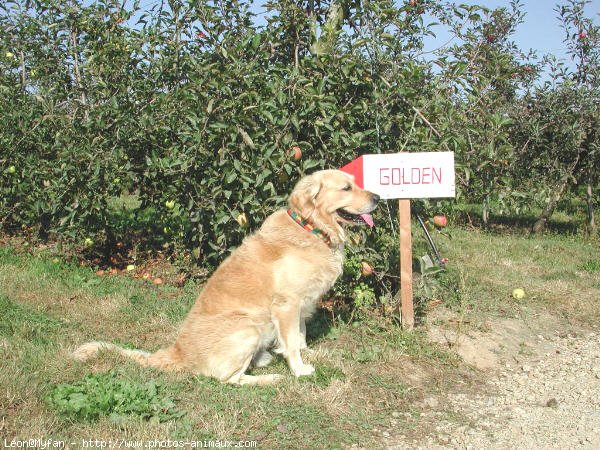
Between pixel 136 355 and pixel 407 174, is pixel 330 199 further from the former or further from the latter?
pixel 136 355

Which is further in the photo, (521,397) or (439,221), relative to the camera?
(439,221)

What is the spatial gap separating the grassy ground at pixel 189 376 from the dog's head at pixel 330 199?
104cm

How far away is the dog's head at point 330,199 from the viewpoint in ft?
13.7

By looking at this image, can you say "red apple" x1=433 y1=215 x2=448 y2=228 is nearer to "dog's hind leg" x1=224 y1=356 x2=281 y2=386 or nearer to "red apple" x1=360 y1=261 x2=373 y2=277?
"red apple" x1=360 y1=261 x2=373 y2=277

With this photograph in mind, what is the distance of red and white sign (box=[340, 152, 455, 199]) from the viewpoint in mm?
4301

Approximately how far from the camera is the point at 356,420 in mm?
3348

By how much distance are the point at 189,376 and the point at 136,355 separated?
1.38 ft

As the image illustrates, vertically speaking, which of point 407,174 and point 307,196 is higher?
point 407,174

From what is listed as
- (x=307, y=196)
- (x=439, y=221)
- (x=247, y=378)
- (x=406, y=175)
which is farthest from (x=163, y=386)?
(x=439, y=221)

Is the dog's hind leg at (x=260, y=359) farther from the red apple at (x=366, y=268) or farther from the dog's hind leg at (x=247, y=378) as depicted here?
the red apple at (x=366, y=268)

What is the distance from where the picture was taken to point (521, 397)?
383 centimetres

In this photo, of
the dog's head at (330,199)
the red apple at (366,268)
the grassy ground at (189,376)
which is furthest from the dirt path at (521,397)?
the dog's head at (330,199)

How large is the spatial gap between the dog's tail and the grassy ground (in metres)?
0.07

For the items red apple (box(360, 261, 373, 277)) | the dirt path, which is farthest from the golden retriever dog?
the dirt path
